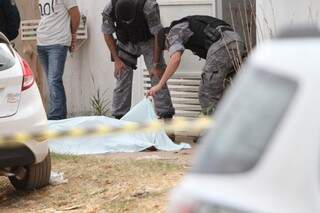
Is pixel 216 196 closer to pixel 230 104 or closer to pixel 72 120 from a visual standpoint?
pixel 230 104

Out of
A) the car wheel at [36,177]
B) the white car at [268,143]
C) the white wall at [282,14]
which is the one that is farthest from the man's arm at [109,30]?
the white car at [268,143]

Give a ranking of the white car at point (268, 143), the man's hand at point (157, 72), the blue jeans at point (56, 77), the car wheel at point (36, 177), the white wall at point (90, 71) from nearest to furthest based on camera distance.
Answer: the white car at point (268, 143)
the car wheel at point (36, 177)
the man's hand at point (157, 72)
the blue jeans at point (56, 77)
the white wall at point (90, 71)

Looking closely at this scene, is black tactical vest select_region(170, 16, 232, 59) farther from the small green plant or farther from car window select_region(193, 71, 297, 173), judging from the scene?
car window select_region(193, 71, 297, 173)

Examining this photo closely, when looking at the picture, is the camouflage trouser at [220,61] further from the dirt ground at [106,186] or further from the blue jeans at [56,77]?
the blue jeans at [56,77]

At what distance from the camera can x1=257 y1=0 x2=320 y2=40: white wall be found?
6.57 meters

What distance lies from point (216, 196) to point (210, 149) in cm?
17

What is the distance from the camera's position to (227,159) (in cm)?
205

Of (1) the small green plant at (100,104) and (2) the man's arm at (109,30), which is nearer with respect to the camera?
(2) the man's arm at (109,30)

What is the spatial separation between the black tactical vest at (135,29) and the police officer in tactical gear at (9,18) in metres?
1.04

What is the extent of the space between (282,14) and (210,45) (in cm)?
87

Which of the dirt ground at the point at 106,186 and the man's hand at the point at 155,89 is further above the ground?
the man's hand at the point at 155,89

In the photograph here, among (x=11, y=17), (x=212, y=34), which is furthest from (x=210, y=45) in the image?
(x=11, y=17)

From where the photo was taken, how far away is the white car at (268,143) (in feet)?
6.23

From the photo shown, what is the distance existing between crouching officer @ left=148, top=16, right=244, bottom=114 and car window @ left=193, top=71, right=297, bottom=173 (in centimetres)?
504
